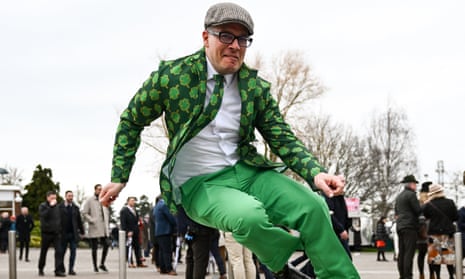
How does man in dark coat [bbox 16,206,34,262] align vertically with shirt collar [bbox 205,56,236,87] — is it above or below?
below

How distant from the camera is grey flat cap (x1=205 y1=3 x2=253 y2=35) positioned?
5.40m

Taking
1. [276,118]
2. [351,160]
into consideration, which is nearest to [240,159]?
[276,118]

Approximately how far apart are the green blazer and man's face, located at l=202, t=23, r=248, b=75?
100 mm

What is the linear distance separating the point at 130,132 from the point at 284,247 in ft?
4.48

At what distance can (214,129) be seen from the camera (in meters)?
5.65

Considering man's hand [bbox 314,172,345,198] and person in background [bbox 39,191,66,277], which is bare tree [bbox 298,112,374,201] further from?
man's hand [bbox 314,172,345,198]

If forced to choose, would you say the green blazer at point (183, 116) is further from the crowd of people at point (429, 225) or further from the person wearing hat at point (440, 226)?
the person wearing hat at point (440, 226)

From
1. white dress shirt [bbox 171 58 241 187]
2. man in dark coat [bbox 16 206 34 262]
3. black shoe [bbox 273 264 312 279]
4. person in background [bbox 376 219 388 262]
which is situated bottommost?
person in background [bbox 376 219 388 262]

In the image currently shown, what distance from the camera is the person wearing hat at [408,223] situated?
577 inches

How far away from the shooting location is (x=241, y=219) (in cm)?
492

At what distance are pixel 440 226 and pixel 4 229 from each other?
962 inches

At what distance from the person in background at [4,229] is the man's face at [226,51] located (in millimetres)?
30361

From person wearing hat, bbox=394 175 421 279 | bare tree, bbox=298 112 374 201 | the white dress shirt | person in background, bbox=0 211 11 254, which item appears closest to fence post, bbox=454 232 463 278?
person wearing hat, bbox=394 175 421 279

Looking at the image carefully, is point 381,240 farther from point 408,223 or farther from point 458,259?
point 458,259
